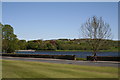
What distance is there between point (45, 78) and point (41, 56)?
36.2 metres

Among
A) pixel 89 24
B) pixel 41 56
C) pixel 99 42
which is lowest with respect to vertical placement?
pixel 41 56

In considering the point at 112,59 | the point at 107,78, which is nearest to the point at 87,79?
the point at 107,78

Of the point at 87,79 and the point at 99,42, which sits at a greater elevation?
the point at 99,42

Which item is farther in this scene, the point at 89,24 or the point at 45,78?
the point at 89,24

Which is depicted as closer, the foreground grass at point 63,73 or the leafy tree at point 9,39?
the foreground grass at point 63,73

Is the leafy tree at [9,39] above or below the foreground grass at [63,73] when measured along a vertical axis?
above

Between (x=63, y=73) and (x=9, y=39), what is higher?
(x=9, y=39)

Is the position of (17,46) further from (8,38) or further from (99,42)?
(99,42)

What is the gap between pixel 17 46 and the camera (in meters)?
→ 68.9

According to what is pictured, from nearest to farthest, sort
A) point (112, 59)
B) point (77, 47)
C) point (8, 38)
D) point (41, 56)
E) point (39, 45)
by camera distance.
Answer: point (112, 59) → point (41, 56) → point (8, 38) → point (77, 47) → point (39, 45)

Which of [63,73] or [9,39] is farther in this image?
[9,39]

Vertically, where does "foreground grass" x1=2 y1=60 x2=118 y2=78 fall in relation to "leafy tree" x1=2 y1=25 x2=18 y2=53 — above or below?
below

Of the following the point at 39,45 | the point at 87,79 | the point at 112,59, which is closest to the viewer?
the point at 87,79

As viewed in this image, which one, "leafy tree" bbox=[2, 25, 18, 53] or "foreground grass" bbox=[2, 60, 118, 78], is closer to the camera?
"foreground grass" bbox=[2, 60, 118, 78]
